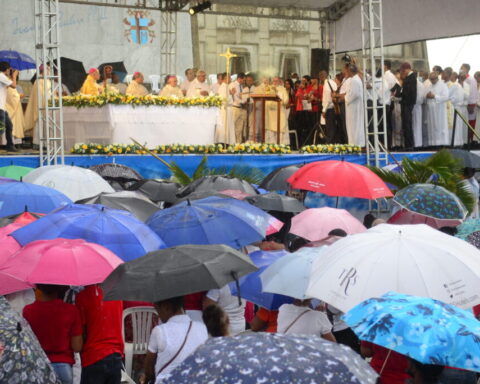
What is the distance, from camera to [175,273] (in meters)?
4.98

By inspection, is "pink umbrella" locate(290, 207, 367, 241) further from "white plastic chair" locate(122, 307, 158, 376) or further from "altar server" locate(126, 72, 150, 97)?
"altar server" locate(126, 72, 150, 97)

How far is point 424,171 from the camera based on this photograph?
39.0 feet

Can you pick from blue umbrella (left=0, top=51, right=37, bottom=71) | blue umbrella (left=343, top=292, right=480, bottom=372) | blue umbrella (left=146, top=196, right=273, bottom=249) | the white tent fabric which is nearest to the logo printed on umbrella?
blue umbrella (left=343, top=292, right=480, bottom=372)

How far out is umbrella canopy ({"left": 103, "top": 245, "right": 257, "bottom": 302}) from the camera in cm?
484

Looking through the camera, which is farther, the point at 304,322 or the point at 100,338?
the point at 304,322

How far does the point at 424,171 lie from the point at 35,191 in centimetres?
551

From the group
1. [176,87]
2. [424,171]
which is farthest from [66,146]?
[424,171]

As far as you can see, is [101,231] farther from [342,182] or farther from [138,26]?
[138,26]

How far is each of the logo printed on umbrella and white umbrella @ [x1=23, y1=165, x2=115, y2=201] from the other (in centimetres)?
483

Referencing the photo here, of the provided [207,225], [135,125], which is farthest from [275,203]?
[135,125]

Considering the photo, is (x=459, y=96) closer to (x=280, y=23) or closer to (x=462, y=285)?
(x=280, y=23)

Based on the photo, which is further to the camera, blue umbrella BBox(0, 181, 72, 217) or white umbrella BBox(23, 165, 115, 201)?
white umbrella BBox(23, 165, 115, 201)

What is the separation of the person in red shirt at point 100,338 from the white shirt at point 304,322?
38.2 inches

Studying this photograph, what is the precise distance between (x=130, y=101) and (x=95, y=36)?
341 inches
